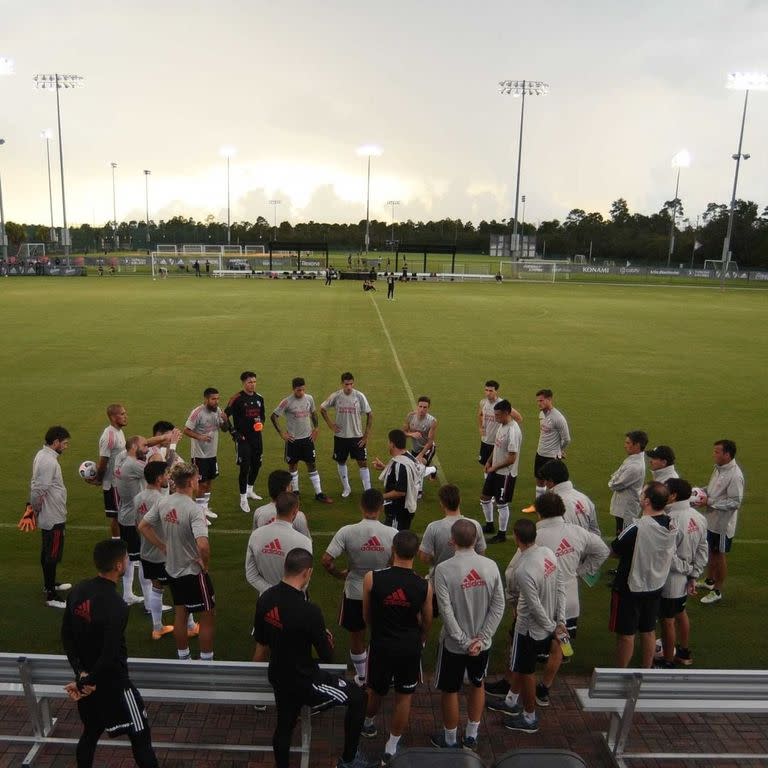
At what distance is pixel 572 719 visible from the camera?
5.36 m

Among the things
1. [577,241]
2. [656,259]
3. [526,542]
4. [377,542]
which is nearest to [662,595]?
[526,542]

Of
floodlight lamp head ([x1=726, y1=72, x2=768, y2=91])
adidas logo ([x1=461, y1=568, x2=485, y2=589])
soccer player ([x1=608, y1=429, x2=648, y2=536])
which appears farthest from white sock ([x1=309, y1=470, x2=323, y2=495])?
floodlight lamp head ([x1=726, y1=72, x2=768, y2=91])

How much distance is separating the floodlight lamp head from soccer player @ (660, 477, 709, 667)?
2525 inches

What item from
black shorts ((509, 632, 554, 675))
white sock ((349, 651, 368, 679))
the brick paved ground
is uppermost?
black shorts ((509, 632, 554, 675))

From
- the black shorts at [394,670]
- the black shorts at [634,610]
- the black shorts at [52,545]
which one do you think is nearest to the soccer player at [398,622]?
the black shorts at [394,670]

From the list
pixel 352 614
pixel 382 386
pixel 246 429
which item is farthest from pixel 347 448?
pixel 382 386

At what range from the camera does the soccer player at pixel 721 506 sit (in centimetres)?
712

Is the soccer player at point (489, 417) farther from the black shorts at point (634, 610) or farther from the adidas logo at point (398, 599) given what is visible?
the adidas logo at point (398, 599)

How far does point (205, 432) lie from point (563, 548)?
5872mm

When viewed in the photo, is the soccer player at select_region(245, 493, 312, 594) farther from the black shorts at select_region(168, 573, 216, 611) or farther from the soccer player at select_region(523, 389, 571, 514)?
the soccer player at select_region(523, 389, 571, 514)

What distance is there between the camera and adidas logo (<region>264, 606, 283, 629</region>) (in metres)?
4.28

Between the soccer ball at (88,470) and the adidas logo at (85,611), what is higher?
the adidas logo at (85,611)

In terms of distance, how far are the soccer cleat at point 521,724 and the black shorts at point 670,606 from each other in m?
1.61

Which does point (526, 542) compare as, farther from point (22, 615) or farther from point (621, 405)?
point (621, 405)
